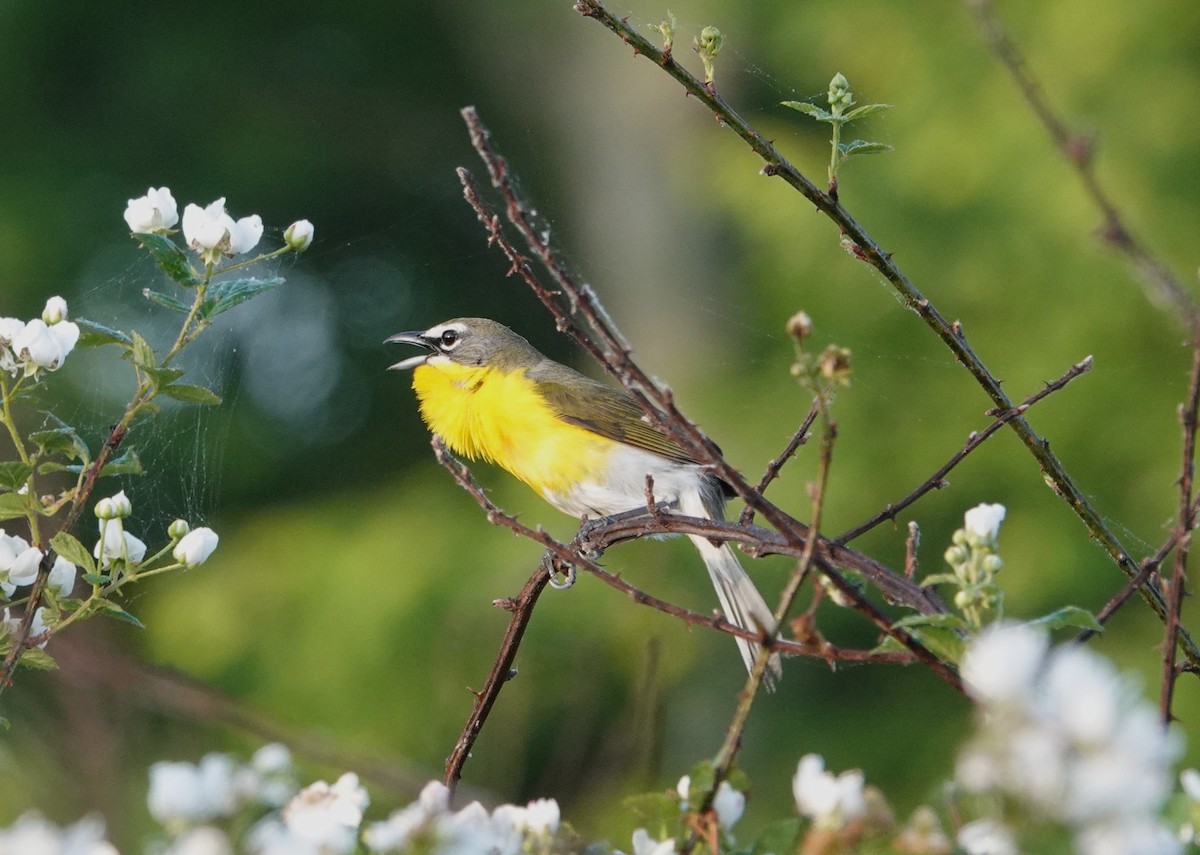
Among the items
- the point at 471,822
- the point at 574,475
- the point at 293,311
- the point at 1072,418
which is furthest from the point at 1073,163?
the point at 1072,418

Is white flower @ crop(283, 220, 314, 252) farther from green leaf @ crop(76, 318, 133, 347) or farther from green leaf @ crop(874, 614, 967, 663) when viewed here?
green leaf @ crop(874, 614, 967, 663)

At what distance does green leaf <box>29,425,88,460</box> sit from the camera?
42.1 inches

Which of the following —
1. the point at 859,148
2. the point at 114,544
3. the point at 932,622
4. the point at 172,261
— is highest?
the point at 859,148

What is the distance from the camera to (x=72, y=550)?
3.57 feet

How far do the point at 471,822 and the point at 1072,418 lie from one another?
5117 millimetres

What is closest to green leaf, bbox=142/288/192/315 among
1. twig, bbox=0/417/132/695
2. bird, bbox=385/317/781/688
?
twig, bbox=0/417/132/695

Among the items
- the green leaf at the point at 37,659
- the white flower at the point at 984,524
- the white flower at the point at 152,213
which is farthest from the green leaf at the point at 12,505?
the white flower at the point at 984,524

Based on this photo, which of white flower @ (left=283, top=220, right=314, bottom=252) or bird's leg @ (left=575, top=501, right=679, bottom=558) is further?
bird's leg @ (left=575, top=501, right=679, bottom=558)

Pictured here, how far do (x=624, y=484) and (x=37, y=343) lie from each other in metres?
1.66

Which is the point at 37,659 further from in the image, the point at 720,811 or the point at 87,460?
the point at 720,811

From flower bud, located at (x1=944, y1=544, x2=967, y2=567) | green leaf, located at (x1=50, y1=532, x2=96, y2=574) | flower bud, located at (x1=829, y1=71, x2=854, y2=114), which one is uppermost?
flower bud, located at (x1=829, y1=71, x2=854, y2=114)

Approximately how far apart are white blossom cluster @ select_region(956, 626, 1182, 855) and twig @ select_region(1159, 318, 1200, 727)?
0.21 metres

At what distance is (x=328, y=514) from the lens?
6430mm

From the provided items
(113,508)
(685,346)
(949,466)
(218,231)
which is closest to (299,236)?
(218,231)
